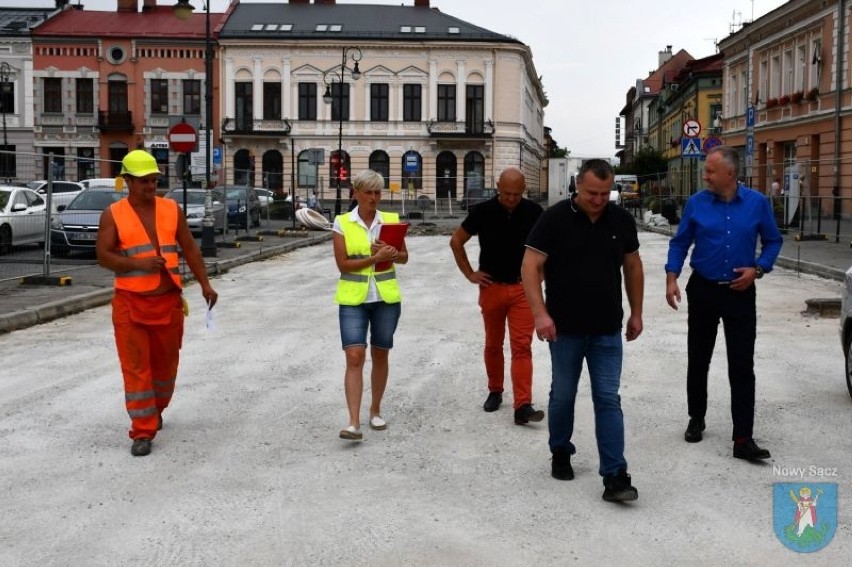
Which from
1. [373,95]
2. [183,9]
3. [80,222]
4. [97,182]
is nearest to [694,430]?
[80,222]

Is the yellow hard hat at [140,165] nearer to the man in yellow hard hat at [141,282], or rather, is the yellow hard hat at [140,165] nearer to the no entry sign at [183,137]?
the man in yellow hard hat at [141,282]

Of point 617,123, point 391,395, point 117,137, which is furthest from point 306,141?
point 617,123

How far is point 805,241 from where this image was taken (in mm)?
24094

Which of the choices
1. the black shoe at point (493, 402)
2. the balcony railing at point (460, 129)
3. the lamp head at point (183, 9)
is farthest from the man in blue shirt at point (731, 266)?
the balcony railing at point (460, 129)

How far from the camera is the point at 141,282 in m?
6.34

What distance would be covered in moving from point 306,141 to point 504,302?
59294 millimetres

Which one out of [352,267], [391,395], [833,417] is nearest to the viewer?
[352,267]

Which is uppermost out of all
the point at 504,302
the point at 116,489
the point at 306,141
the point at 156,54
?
the point at 156,54

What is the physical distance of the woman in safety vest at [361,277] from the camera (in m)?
6.46

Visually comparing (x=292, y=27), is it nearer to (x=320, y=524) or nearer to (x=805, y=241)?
(x=805, y=241)

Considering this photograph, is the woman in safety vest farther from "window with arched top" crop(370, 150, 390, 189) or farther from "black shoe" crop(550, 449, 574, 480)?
"window with arched top" crop(370, 150, 390, 189)

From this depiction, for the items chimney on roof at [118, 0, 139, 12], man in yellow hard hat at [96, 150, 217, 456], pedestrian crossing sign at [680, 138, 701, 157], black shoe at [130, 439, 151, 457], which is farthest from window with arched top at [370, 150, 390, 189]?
black shoe at [130, 439, 151, 457]

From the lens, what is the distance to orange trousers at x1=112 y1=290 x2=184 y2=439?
630 centimetres

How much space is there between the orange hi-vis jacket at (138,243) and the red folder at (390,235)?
1332mm
